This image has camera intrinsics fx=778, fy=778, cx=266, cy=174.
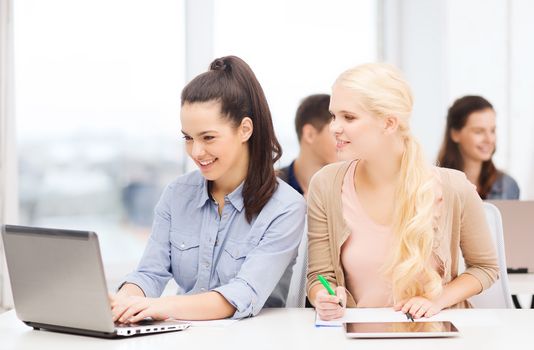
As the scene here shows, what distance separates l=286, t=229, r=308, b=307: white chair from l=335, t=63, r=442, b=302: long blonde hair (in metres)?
0.27

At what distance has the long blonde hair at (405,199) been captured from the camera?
76.4 inches

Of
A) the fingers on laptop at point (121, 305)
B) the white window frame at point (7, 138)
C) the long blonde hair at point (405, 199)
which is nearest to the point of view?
the fingers on laptop at point (121, 305)

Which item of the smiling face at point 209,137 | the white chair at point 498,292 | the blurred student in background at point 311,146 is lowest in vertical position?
the white chair at point 498,292

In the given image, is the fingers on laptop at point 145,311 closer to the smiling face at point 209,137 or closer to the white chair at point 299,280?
the smiling face at point 209,137

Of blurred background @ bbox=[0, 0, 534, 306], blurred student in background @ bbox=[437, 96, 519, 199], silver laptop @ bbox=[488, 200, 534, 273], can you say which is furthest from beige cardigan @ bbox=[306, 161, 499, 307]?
blurred background @ bbox=[0, 0, 534, 306]

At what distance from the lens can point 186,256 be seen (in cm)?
206

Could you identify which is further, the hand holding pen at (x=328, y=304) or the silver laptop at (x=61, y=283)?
the hand holding pen at (x=328, y=304)

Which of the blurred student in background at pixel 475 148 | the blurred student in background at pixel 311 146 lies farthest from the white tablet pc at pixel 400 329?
the blurred student in background at pixel 475 148

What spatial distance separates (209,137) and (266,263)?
13.6 inches

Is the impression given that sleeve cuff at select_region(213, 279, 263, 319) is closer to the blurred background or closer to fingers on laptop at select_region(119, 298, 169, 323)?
fingers on laptop at select_region(119, 298, 169, 323)

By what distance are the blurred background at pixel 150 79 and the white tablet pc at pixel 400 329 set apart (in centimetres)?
314

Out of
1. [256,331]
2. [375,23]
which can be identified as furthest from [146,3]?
[256,331]

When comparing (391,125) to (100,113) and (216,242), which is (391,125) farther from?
(100,113)

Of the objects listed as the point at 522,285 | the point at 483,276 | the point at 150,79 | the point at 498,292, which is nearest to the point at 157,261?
the point at 483,276
